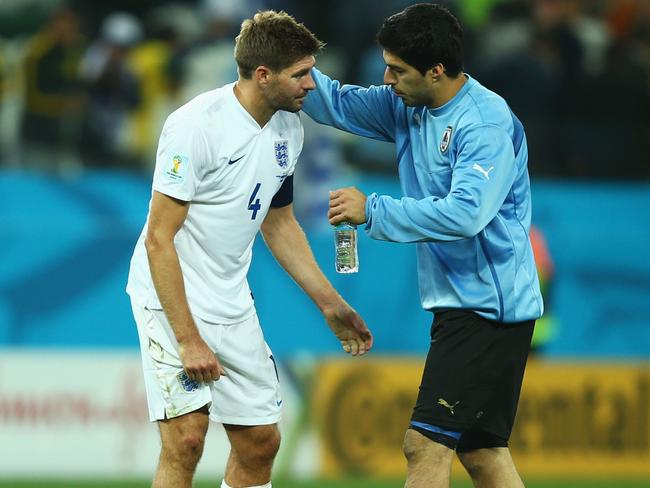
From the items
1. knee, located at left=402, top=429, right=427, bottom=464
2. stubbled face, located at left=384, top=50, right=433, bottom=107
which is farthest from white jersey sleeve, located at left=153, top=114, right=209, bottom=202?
knee, located at left=402, top=429, right=427, bottom=464

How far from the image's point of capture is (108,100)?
1095 cm

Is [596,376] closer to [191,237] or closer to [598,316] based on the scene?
[598,316]

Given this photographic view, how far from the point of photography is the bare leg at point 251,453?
5535mm

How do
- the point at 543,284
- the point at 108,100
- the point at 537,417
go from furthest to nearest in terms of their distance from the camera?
the point at 108,100 → the point at 543,284 → the point at 537,417

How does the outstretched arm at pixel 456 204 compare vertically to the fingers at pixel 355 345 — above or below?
above

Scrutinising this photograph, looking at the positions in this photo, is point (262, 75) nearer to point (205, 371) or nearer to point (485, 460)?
point (205, 371)

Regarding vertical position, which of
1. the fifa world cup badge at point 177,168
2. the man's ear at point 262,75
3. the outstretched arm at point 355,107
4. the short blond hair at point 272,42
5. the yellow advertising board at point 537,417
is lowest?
the yellow advertising board at point 537,417

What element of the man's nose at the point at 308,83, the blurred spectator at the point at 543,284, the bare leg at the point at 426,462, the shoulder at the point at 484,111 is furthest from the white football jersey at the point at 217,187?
the blurred spectator at the point at 543,284

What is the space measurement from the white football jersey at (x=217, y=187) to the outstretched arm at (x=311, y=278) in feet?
0.87

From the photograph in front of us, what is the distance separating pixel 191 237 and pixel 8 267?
517cm

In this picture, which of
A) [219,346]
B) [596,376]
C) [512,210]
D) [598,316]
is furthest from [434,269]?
[598,316]

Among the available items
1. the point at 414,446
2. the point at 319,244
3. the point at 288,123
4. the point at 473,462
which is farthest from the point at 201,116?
the point at 319,244

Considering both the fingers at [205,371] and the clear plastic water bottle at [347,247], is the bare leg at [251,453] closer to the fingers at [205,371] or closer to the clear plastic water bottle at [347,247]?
the fingers at [205,371]

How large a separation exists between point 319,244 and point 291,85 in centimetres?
506
